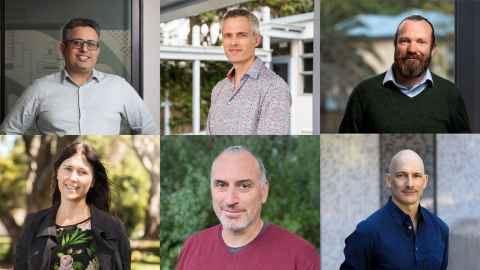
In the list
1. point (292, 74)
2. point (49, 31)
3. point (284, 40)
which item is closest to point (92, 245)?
point (49, 31)

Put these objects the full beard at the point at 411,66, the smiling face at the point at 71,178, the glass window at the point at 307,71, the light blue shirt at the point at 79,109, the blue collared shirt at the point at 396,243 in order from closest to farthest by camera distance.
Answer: the light blue shirt at the point at 79,109 → the smiling face at the point at 71,178 → the blue collared shirt at the point at 396,243 → the full beard at the point at 411,66 → the glass window at the point at 307,71

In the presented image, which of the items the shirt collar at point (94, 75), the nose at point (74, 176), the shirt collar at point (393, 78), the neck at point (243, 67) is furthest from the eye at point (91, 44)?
the shirt collar at point (393, 78)

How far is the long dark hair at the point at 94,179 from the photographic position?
4.03m

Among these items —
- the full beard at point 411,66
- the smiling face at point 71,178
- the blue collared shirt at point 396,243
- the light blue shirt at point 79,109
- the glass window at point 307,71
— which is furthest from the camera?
the glass window at point 307,71

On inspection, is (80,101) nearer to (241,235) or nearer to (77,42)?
(77,42)

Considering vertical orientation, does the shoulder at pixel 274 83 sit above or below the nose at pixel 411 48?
below

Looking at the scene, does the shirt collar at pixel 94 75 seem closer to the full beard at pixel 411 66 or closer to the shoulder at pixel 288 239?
the shoulder at pixel 288 239

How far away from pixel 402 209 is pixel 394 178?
17cm

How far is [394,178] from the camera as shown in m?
4.20

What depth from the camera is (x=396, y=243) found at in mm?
4152

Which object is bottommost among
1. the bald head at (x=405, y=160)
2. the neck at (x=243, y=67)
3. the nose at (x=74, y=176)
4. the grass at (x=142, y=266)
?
the grass at (x=142, y=266)

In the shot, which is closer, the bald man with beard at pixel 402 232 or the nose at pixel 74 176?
the nose at pixel 74 176

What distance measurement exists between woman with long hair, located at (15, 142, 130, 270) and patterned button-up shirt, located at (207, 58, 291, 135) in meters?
0.70

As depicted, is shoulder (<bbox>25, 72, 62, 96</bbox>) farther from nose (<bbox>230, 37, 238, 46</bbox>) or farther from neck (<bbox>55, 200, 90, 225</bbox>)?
nose (<bbox>230, 37, 238, 46</bbox>)
